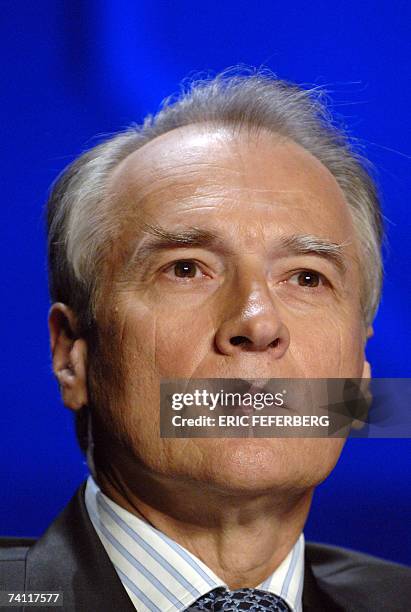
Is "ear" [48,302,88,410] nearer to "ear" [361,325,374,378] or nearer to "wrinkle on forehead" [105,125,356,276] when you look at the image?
"wrinkle on forehead" [105,125,356,276]

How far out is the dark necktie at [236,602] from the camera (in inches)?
48.8

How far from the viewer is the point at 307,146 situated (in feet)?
4.70

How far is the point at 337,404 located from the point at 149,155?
44 cm

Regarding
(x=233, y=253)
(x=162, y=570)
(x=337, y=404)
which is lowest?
(x=162, y=570)

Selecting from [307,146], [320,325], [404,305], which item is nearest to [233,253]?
[320,325]

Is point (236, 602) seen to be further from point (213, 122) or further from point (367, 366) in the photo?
point (213, 122)

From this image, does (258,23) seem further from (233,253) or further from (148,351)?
(148,351)

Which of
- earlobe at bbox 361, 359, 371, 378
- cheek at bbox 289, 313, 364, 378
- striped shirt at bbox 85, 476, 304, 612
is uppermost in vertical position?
cheek at bbox 289, 313, 364, 378

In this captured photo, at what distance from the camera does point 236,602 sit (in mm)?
1244

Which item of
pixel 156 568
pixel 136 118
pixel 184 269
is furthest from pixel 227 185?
pixel 156 568

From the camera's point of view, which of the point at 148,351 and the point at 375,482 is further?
the point at 375,482

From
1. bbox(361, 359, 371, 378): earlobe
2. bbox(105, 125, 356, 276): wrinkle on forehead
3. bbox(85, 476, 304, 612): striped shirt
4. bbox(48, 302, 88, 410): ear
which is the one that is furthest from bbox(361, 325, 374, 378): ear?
bbox(48, 302, 88, 410): ear

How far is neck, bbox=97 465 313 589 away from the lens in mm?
1273

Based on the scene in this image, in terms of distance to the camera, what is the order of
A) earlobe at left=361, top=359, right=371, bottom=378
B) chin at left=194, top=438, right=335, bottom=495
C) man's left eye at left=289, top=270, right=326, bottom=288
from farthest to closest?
earlobe at left=361, top=359, right=371, bottom=378
man's left eye at left=289, top=270, right=326, bottom=288
chin at left=194, top=438, right=335, bottom=495
